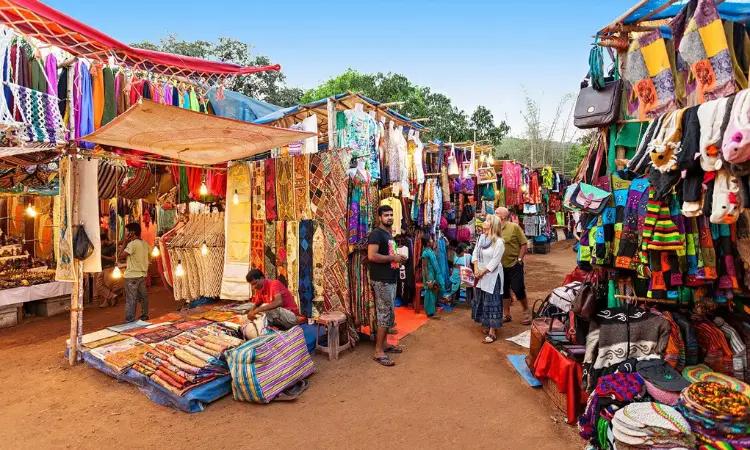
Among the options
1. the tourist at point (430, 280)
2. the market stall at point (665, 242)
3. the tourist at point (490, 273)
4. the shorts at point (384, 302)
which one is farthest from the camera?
the tourist at point (430, 280)

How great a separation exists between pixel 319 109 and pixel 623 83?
4.25 m

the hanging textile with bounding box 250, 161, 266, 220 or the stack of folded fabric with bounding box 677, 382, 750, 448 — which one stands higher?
the hanging textile with bounding box 250, 161, 266, 220

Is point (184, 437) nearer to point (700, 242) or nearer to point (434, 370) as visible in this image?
point (434, 370)

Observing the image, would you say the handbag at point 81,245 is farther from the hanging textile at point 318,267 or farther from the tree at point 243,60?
the tree at point 243,60

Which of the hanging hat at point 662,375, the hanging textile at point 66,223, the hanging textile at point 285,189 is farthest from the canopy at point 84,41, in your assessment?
the hanging hat at point 662,375

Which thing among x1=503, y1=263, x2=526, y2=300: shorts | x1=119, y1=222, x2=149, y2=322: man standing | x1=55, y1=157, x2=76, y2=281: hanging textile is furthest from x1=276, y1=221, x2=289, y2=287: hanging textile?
x1=503, y1=263, x2=526, y2=300: shorts

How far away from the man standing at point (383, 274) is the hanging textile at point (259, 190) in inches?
76.8

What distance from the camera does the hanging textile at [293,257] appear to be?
550cm

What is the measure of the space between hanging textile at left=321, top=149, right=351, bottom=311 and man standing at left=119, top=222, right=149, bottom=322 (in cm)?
291

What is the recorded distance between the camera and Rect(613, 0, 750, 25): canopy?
2.72 meters

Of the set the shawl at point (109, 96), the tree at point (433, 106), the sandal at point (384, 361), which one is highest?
the tree at point (433, 106)

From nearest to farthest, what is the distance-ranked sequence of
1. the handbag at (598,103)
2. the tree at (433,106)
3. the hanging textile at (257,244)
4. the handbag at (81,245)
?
1. the handbag at (598,103)
2. the handbag at (81,245)
3. the hanging textile at (257,244)
4. the tree at (433,106)

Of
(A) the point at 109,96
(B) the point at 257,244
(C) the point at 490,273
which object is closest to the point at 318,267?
(B) the point at 257,244

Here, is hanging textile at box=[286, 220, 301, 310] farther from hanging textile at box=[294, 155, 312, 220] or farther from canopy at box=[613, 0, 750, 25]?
canopy at box=[613, 0, 750, 25]
